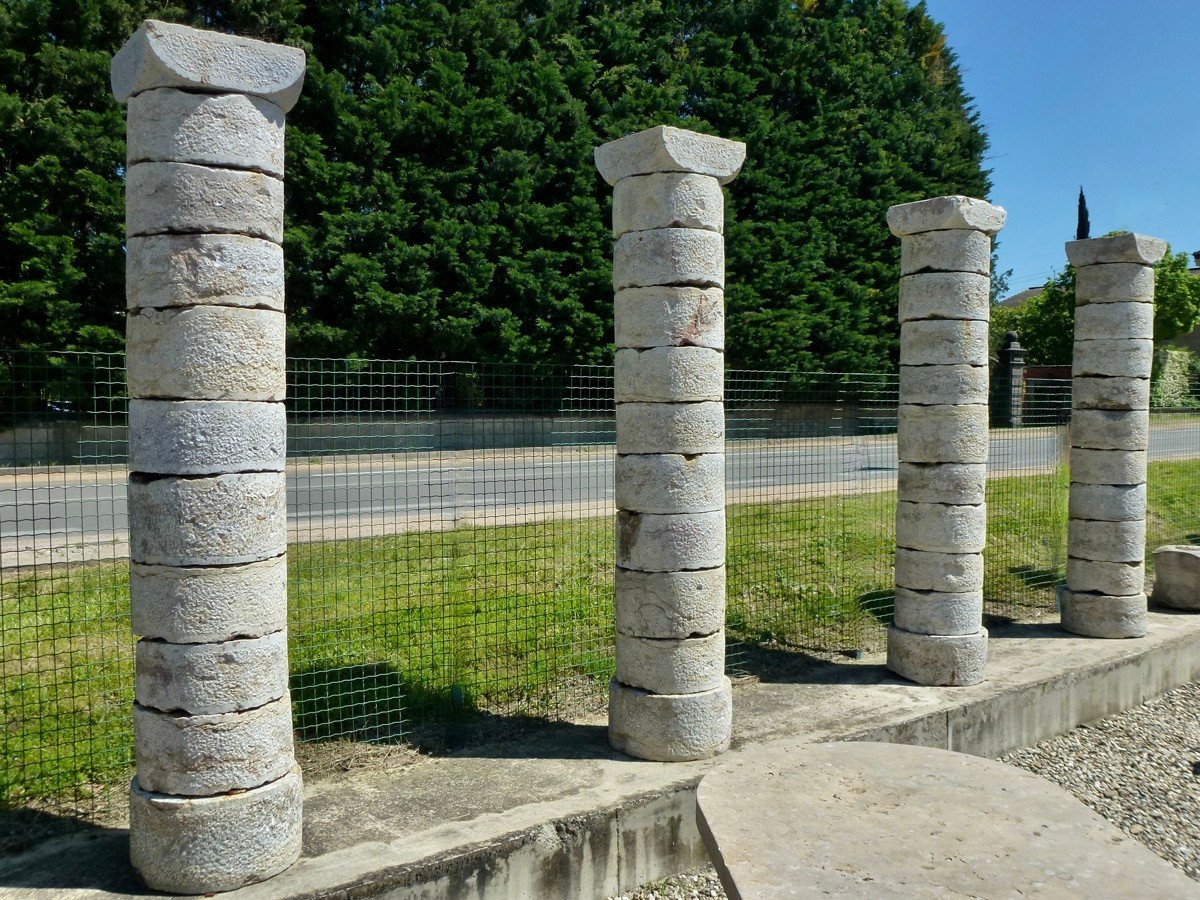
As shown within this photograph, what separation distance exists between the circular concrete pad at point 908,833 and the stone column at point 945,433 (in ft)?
7.52

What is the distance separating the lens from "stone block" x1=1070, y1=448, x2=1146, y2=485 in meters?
7.81

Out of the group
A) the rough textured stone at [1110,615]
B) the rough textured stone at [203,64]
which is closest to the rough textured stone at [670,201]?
the rough textured stone at [203,64]

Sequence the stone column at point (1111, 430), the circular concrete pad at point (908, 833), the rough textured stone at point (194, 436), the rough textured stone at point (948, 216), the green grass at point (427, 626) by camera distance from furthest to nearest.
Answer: the stone column at point (1111, 430)
the rough textured stone at point (948, 216)
the green grass at point (427, 626)
the rough textured stone at point (194, 436)
the circular concrete pad at point (908, 833)

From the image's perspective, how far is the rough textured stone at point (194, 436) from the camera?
3.80 metres

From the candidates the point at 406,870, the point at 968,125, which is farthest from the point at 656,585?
the point at 968,125

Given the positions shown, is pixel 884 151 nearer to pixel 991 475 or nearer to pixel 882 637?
pixel 991 475

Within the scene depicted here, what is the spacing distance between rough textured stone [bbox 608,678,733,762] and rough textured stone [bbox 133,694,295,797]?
80.2 inches

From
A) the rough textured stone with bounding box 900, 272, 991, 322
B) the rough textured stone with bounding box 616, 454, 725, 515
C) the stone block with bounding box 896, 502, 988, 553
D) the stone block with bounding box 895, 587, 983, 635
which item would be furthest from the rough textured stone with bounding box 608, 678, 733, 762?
the rough textured stone with bounding box 900, 272, 991, 322

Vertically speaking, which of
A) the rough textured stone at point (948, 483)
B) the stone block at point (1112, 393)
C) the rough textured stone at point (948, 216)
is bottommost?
the rough textured stone at point (948, 483)

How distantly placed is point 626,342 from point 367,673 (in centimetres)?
284

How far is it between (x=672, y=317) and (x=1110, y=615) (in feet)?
17.0

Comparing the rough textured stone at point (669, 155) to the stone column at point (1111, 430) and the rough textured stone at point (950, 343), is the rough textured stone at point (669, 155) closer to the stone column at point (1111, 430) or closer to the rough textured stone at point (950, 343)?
the rough textured stone at point (950, 343)

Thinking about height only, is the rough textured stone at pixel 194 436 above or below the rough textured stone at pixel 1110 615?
above

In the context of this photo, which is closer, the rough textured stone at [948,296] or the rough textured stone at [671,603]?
the rough textured stone at [671,603]
